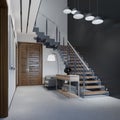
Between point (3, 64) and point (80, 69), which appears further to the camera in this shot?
point (80, 69)

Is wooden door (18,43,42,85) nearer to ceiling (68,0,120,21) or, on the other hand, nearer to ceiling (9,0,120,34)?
ceiling (9,0,120,34)

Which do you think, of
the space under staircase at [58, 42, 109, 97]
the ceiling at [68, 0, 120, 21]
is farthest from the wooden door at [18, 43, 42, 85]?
the ceiling at [68, 0, 120, 21]

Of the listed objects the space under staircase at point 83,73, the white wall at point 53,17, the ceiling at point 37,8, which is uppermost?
the white wall at point 53,17

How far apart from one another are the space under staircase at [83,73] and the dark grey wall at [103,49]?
0.23 metres

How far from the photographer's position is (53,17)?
11008mm

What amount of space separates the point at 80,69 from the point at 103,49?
1.79 m

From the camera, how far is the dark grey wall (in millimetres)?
5664

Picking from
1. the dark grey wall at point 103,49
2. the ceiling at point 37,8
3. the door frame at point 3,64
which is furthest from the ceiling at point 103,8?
the door frame at point 3,64

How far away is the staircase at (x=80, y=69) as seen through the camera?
20.0ft

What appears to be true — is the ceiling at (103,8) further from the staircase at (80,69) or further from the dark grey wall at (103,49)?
the staircase at (80,69)

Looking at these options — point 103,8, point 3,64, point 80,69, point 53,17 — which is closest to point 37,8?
point 103,8

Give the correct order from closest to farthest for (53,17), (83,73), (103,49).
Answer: (83,73) → (103,49) → (53,17)

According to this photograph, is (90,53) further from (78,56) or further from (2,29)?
(2,29)

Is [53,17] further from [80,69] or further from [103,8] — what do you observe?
[103,8]
